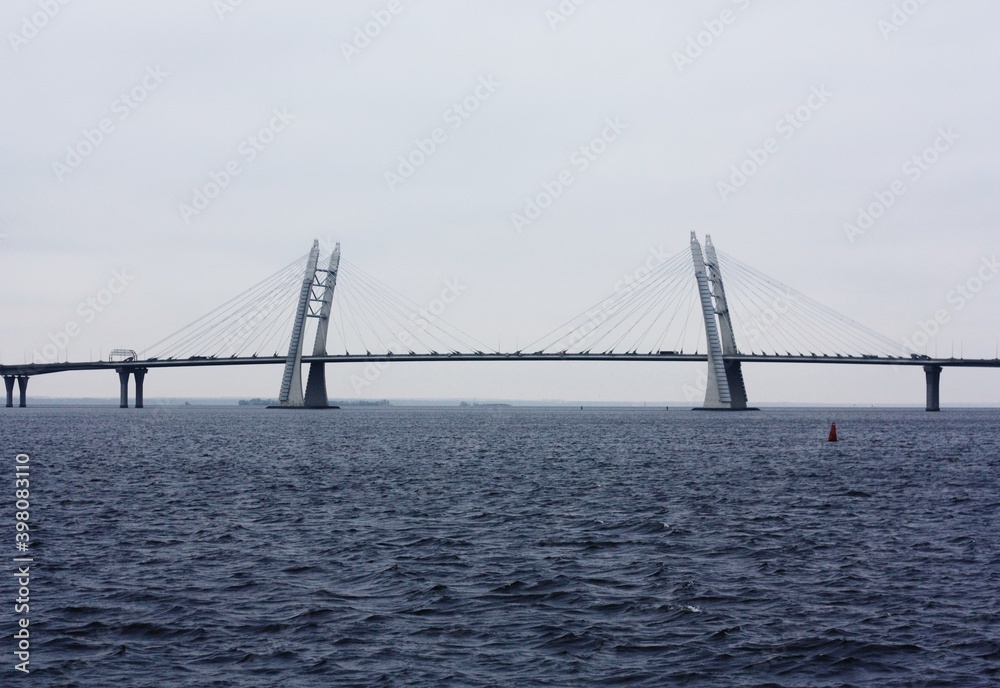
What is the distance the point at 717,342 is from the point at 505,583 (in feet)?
341

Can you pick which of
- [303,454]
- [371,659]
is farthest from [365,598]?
[303,454]

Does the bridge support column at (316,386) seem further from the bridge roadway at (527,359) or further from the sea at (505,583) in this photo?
the sea at (505,583)

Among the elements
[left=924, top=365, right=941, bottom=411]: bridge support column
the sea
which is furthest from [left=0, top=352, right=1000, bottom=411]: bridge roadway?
the sea

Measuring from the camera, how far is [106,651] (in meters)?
13.0

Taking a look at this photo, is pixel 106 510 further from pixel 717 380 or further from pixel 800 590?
pixel 717 380

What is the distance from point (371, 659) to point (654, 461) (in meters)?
36.5

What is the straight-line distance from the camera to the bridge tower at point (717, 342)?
118 m

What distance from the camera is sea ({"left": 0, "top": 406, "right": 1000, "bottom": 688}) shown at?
12.5 metres

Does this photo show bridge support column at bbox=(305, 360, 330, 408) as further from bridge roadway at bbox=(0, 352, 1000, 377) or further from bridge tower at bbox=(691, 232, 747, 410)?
bridge tower at bbox=(691, 232, 747, 410)

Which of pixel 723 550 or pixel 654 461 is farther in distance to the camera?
pixel 654 461

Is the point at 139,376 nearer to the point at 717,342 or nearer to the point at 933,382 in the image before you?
the point at 717,342

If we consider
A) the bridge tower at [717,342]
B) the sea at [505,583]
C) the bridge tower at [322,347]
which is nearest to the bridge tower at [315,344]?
the bridge tower at [322,347]

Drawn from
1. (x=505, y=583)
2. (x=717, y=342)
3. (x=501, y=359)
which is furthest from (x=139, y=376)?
(x=505, y=583)

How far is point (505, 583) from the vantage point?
1709 cm
